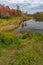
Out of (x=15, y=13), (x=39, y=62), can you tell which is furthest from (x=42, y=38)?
(x=15, y=13)

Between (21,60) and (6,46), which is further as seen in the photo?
(6,46)

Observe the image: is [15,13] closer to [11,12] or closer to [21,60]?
[11,12]

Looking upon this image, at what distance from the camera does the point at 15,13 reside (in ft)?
378

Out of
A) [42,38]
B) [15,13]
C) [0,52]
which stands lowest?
[15,13]

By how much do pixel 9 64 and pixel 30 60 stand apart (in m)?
1.22

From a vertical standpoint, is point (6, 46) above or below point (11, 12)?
above

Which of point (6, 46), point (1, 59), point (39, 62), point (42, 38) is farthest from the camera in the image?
point (42, 38)

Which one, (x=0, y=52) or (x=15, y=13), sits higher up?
(x=0, y=52)

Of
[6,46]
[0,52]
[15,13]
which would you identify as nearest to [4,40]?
[6,46]

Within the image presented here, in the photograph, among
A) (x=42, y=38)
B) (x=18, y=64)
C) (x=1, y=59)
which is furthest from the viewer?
(x=42, y=38)

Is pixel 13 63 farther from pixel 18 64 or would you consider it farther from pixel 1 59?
pixel 1 59

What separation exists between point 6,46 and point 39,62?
6.42 m

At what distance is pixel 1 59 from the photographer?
1427cm

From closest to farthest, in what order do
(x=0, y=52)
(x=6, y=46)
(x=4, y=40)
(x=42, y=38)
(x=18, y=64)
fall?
(x=18, y=64) → (x=0, y=52) → (x=6, y=46) → (x=4, y=40) → (x=42, y=38)
